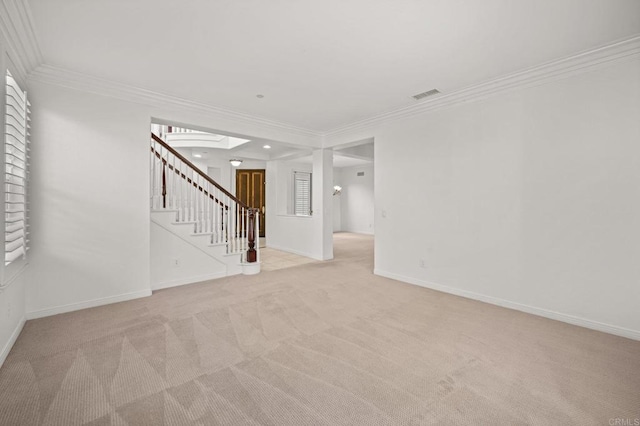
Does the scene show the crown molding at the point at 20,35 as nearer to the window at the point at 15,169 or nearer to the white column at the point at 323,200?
the window at the point at 15,169

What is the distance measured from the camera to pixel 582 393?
6.15 ft

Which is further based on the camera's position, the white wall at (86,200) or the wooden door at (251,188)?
the wooden door at (251,188)

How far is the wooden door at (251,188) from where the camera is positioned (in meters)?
9.12

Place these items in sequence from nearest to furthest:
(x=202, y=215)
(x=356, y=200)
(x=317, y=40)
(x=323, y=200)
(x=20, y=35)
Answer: (x=20, y=35) → (x=317, y=40) → (x=202, y=215) → (x=323, y=200) → (x=356, y=200)

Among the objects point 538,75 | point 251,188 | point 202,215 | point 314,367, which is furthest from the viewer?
point 251,188

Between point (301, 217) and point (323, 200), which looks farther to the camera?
point (301, 217)

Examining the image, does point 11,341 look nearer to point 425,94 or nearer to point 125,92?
point 125,92

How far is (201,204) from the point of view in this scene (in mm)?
4656

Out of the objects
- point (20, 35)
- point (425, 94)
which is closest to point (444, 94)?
point (425, 94)

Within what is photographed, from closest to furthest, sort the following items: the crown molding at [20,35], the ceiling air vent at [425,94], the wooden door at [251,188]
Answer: the crown molding at [20,35] < the ceiling air vent at [425,94] < the wooden door at [251,188]

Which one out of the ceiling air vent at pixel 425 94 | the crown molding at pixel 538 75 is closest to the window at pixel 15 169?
the ceiling air vent at pixel 425 94

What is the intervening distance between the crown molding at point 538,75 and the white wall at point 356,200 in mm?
6812

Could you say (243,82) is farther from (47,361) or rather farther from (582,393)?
(582,393)

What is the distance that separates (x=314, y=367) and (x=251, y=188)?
300 inches
